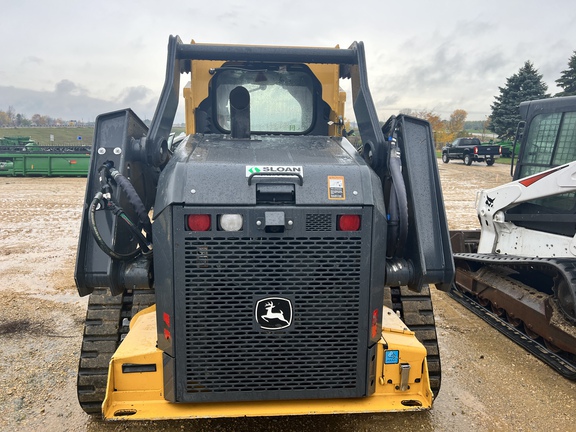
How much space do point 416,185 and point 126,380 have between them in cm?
219

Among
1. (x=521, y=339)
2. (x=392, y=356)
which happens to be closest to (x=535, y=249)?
(x=521, y=339)

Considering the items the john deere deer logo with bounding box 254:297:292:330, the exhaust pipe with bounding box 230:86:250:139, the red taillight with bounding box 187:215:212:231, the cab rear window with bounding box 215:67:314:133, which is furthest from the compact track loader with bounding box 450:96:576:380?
the red taillight with bounding box 187:215:212:231

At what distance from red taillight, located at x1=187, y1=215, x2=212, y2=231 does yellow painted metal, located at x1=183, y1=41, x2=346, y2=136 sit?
1.91m

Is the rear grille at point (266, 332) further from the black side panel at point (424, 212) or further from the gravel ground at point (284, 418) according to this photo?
the gravel ground at point (284, 418)

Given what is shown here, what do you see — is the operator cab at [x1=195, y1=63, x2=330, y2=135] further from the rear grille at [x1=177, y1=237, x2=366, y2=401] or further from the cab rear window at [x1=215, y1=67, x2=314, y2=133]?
the rear grille at [x1=177, y1=237, x2=366, y2=401]

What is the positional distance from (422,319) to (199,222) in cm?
202

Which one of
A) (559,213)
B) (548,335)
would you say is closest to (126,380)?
(548,335)

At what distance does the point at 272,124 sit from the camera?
406 centimetres

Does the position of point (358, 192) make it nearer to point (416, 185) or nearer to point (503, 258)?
point (416, 185)

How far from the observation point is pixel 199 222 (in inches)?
98.4

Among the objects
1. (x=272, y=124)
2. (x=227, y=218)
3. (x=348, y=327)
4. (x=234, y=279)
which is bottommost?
(x=348, y=327)

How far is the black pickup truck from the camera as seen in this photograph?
2856 cm

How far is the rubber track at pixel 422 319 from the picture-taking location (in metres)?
3.49

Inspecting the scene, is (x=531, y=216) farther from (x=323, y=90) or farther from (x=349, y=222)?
(x=349, y=222)
